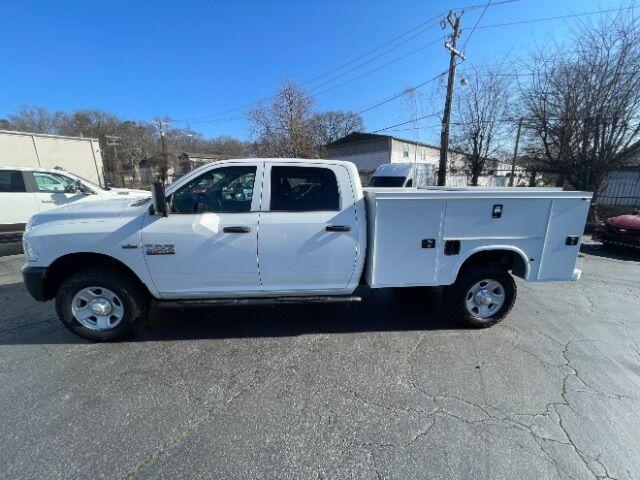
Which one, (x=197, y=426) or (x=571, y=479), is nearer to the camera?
(x=571, y=479)

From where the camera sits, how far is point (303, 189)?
3273 mm

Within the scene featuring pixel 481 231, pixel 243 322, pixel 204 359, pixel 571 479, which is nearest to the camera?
pixel 571 479

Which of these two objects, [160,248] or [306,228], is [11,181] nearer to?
[160,248]

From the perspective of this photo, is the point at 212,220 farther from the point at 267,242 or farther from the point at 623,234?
the point at 623,234

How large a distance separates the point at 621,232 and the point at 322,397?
30.3 ft

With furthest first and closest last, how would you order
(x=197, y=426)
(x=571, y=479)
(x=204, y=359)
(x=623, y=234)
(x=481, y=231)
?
1. (x=623, y=234)
2. (x=481, y=231)
3. (x=204, y=359)
4. (x=197, y=426)
5. (x=571, y=479)

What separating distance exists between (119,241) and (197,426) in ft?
6.46

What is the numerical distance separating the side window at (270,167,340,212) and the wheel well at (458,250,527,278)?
1776mm

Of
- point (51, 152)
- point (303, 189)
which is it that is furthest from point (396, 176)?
point (51, 152)

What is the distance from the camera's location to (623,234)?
24.5ft

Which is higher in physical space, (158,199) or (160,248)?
(158,199)

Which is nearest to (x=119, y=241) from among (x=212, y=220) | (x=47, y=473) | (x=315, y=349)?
(x=212, y=220)

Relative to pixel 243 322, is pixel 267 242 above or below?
above

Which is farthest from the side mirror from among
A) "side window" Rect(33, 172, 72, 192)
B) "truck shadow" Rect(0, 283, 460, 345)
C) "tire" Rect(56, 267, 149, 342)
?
Answer: "side window" Rect(33, 172, 72, 192)
